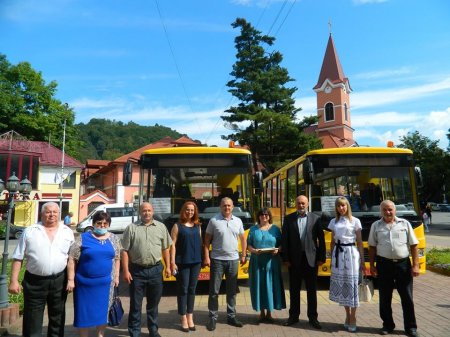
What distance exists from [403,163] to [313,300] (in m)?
3.98

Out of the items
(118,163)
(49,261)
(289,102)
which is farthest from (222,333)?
(118,163)

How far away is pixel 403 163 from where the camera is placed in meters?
8.25

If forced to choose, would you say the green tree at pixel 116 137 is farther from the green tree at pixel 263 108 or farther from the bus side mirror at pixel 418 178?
the bus side mirror at pixel 418 178

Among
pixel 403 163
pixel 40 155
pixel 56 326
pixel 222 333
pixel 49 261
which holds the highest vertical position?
pixel 40 155

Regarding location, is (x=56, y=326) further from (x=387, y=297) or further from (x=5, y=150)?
(x=5, y=150)

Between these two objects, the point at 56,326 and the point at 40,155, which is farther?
the point at 40,155

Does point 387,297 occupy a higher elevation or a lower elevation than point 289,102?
lower

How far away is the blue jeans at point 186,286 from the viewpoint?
5691 mm

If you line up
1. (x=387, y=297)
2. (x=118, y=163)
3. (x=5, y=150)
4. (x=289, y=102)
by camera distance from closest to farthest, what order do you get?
1. (x=387, y=297)
2. (x=5, y=150)
3. (x=289, y=102)
4. (x=118, y=163)

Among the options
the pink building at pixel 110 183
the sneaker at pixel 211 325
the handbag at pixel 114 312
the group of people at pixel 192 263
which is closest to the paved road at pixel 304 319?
the sneaker at pixel 211 325

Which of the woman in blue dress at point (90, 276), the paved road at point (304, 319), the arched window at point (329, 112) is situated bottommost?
the paved road at point (304, 319)

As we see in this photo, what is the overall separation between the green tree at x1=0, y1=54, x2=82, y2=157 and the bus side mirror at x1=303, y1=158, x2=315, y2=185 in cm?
3586

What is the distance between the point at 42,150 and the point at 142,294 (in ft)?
121

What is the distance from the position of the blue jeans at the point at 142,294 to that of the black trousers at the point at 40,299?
34.1 inches
